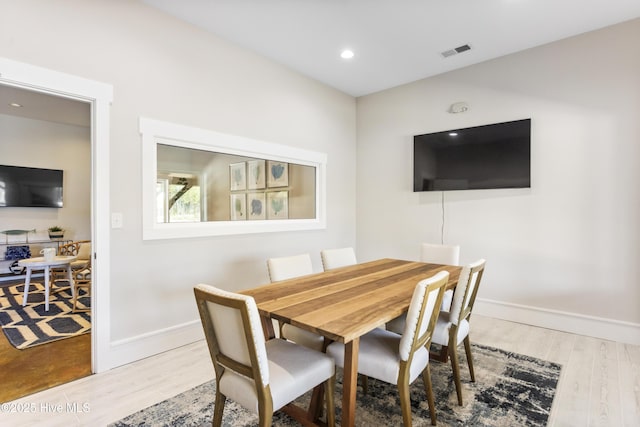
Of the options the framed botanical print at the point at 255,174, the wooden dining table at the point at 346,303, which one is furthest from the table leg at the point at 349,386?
the framed botanical print at the point at 255,174

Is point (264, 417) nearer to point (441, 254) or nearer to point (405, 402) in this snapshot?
point (405, 402)

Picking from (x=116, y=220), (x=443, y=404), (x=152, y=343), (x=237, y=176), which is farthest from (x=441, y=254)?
(x=116, y=220)

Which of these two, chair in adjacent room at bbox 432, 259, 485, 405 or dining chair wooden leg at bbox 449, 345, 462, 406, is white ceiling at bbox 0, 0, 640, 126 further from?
dining chair wooden leg at bbox 449, 345, 462, 406

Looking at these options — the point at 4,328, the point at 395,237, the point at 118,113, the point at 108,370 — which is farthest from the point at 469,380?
the point at 4,328

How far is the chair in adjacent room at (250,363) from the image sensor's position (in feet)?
4.37

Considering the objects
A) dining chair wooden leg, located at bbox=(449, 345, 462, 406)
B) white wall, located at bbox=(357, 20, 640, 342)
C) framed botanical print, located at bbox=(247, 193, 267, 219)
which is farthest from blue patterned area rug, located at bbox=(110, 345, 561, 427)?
framed botanical print, located at bbox=(247, 193, 267, 219)

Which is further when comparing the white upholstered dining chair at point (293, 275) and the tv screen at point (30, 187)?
the tv screen at point (30, 187)

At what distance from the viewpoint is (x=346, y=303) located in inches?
70.7

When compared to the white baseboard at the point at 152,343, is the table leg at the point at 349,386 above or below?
above

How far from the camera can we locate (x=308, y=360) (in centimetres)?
164

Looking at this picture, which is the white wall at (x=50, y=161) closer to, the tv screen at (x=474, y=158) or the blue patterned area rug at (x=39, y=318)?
the blue patterned area rug at (x=39, y=318)

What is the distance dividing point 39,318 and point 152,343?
1949 millimetres

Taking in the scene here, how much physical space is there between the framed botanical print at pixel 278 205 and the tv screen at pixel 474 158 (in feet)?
5.61

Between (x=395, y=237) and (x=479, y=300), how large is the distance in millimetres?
1293
